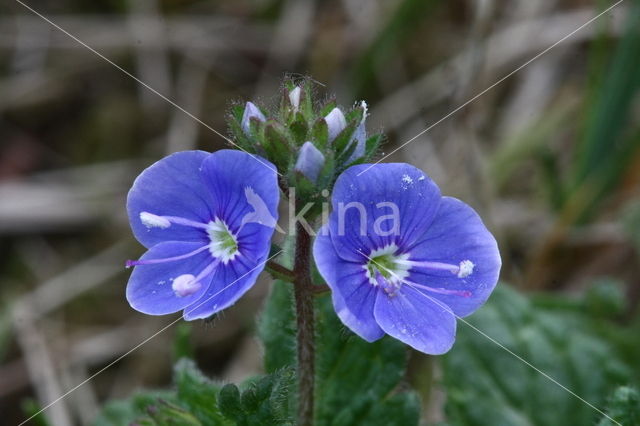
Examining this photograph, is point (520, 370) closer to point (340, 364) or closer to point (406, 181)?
point (340, 364)

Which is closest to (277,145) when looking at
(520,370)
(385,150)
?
(520,370)

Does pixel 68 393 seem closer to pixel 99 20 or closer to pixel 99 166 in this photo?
pixel 99 166

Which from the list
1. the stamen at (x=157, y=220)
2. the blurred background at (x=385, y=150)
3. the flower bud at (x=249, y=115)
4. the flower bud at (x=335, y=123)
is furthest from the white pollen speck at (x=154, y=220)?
the blurred background at (x=385, y=150)

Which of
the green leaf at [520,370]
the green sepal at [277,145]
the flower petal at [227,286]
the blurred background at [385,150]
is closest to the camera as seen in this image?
the flower petal at [227,286]

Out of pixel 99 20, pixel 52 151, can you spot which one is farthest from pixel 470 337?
pixel 99 20

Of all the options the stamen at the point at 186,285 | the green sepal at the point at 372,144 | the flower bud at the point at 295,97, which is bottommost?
the stamen at the point at 186,285

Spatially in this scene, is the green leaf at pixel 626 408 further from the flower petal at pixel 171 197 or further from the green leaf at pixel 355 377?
the flower petal at pixel 171 197
